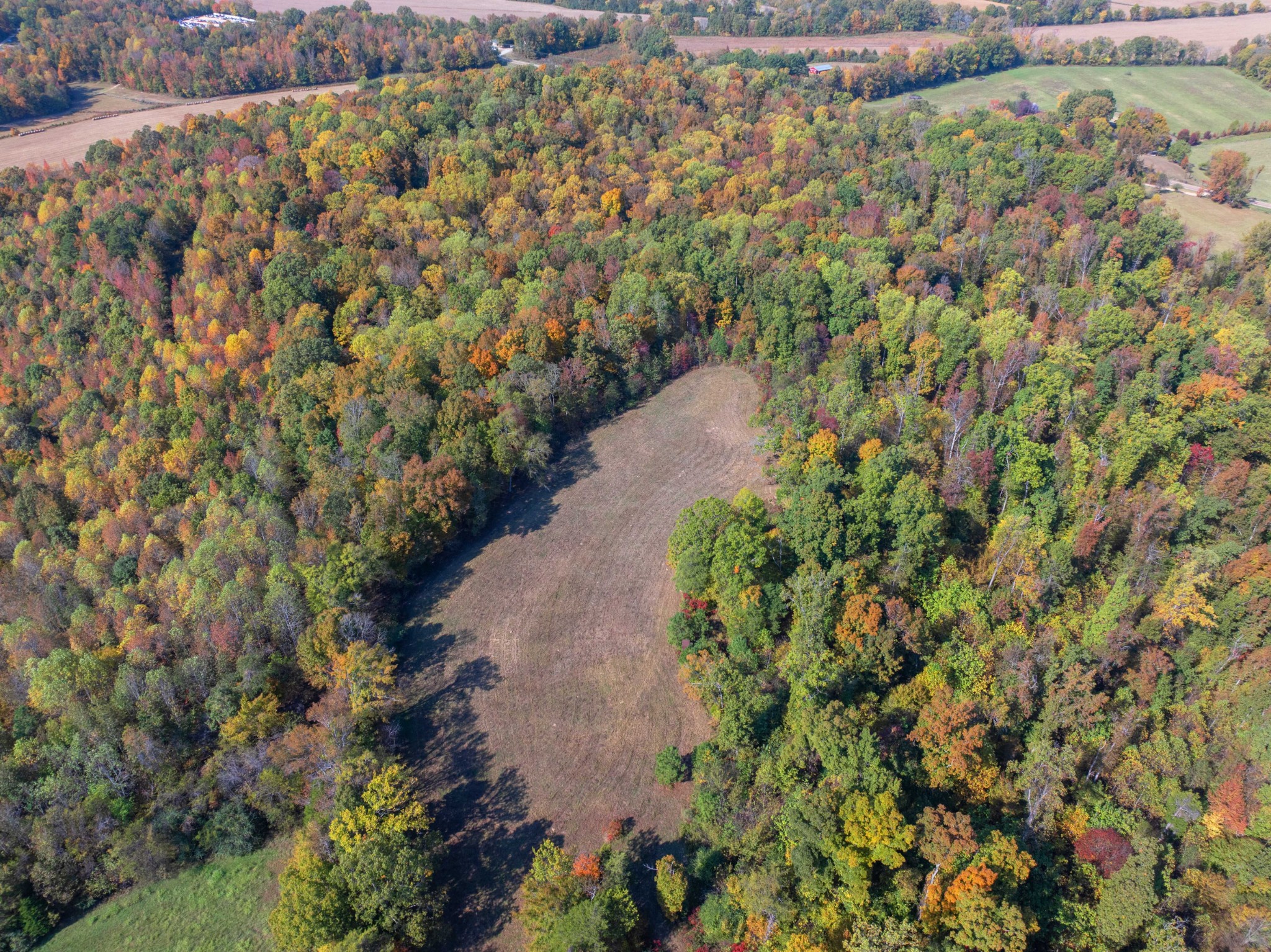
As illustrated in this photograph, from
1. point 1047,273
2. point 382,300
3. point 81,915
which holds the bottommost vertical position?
point 81,915

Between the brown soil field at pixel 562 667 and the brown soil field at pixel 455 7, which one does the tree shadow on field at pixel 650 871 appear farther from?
the brown soil field at pixel 455 7

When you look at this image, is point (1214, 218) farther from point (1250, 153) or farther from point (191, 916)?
point (191, 916)

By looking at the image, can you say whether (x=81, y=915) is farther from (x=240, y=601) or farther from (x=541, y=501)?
(x=541, y=501)

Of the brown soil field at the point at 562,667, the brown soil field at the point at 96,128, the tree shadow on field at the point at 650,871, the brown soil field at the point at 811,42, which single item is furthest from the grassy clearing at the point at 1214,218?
the brown soil field at the point at 96,128

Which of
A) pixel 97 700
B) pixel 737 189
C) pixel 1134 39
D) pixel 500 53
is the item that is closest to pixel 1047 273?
pixel 737 189

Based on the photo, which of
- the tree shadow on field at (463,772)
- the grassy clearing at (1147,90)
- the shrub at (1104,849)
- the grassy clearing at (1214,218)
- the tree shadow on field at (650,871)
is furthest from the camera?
the grassy clearing at (1147,90)

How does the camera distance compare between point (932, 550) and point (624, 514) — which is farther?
point (624, 514)
